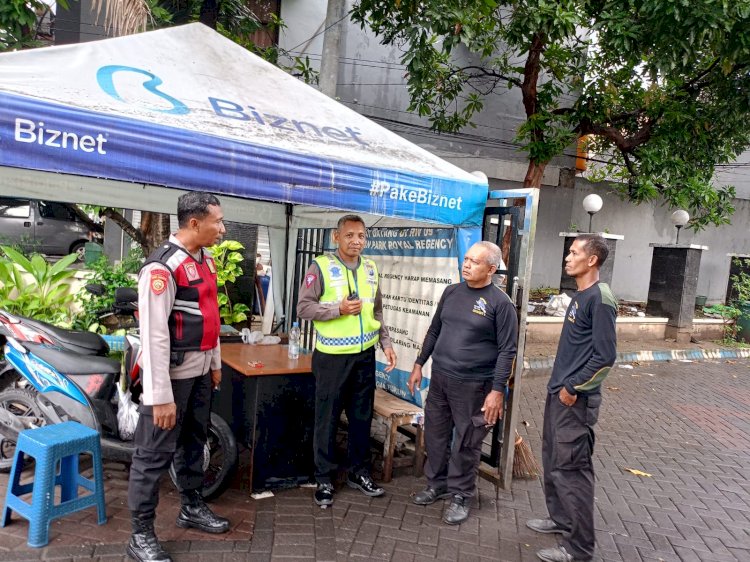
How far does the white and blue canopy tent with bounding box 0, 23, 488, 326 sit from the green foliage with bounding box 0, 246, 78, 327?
2.17 metres

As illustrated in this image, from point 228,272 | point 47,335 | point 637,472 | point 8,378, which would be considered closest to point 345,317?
point 47,335

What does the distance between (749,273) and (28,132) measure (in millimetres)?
14513

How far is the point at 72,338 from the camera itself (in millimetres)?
3734

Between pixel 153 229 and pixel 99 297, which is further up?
pixel 153 229

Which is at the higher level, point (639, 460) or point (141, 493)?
point (141, 493)

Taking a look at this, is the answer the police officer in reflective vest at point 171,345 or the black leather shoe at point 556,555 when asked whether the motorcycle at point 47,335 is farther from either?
the black leather shoe at point 556,555

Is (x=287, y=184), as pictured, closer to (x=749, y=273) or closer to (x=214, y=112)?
(x=214, y=112)

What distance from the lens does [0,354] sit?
4641 millimetres

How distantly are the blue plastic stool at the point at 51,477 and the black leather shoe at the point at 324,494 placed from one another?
124 cm

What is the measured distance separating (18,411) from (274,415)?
1.72 meters

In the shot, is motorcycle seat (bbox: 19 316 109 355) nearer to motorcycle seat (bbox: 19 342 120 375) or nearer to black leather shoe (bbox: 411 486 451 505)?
motorcycle seat (bbox: 19 342 120 375)

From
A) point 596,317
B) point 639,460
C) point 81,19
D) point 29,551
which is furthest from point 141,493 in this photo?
point 81,19

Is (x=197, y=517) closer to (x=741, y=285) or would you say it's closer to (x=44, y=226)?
(x=44, y=226)

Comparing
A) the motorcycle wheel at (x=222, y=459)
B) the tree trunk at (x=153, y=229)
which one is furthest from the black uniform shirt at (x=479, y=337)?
the tree trunk at (x=153, y=229)
